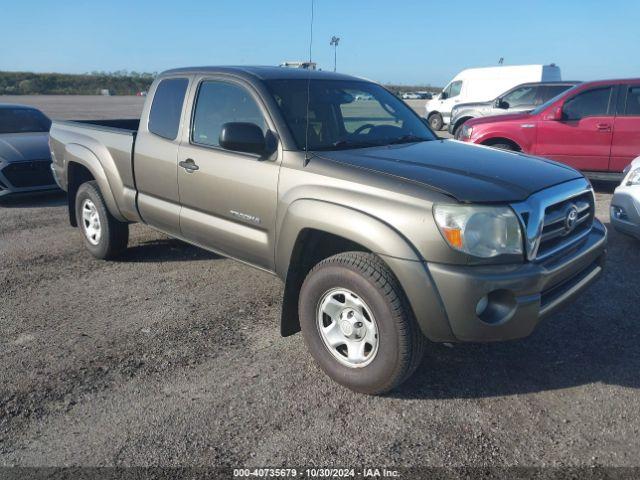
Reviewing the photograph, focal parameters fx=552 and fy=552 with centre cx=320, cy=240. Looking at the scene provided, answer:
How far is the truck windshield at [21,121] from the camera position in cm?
888

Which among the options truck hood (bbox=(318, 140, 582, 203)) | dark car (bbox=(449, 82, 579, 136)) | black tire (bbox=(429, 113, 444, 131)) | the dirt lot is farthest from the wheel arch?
black tire (bbox=(429, 113, 444, 131))

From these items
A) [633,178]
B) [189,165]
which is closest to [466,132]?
[633,178]

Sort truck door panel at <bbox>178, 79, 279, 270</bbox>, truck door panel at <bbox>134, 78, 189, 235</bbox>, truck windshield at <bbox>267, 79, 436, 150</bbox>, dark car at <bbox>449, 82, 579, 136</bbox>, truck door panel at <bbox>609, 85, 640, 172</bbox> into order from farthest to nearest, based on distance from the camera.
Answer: dark car at <bbox>449, 82, 579, 136</bbox>
truck door panel at <bbox>609, 85, 640, 172</bbox>
truck door panel at <bbox>134, 78, 189, 235</bbox>
truck windshield at <bbox>267, 79, 436, 150</bbox>
truck door panel at <bbox>178, 79, 279, 270</bbox>

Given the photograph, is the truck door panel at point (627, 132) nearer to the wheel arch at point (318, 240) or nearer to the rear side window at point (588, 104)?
the rear side window at point (588, 104)

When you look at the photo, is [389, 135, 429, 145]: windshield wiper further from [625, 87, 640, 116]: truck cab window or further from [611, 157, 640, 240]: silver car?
[625, 87, 640, 116]: truck cab window

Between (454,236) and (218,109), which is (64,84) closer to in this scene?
(218,109)

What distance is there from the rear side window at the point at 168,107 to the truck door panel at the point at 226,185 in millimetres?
204

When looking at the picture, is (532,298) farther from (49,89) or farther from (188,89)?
(49,89)

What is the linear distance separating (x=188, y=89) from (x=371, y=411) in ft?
9.42

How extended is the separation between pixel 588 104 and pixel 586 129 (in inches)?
16.1

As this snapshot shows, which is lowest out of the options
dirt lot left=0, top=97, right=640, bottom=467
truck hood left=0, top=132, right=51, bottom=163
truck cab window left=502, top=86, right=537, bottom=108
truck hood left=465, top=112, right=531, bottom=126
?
dirt lot left=0, top=97, right=640, bottom=467

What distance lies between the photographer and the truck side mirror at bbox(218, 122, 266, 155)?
3.47 m

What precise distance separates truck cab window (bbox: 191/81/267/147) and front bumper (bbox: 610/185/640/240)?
3.77 m

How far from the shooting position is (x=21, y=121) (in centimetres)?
905
